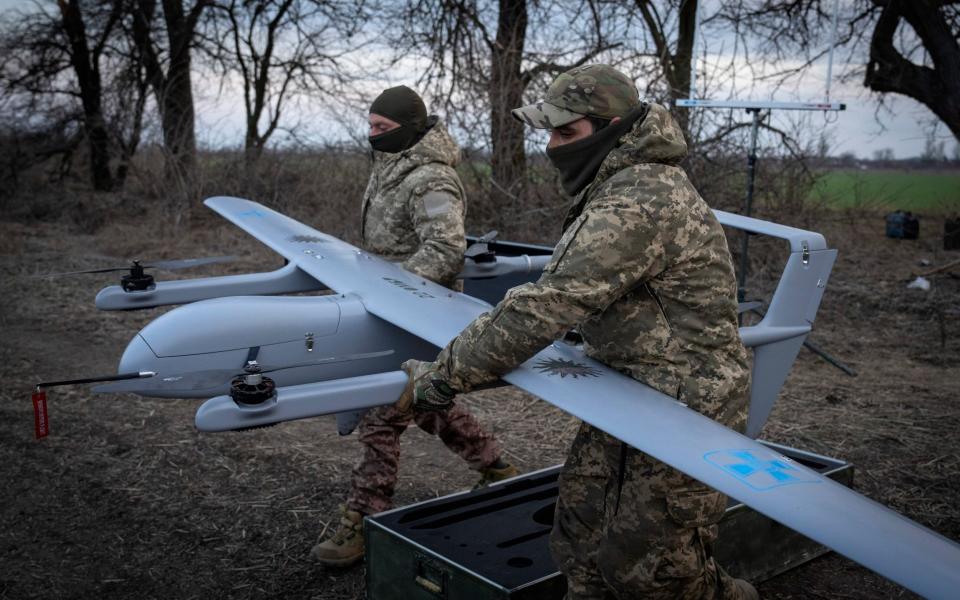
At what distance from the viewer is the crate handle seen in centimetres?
334

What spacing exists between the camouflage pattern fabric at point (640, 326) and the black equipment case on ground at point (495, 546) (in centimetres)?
38

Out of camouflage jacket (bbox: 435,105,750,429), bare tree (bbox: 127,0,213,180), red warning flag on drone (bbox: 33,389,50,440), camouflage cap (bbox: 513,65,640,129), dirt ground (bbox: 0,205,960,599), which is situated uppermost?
bare tree (bbox: 127,0,213,180)

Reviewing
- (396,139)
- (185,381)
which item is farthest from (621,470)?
(396,139)

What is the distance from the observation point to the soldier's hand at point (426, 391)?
275 centimetres

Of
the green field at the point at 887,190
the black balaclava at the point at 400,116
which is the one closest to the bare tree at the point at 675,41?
the green field at the point at 887,190

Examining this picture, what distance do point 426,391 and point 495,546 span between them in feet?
3.55

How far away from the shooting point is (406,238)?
4.56m

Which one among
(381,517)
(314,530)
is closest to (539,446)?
(314,530)

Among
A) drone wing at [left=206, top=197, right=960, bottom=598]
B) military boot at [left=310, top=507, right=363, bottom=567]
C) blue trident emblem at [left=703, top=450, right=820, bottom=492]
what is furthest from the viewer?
military boot at [left=310, top=507, right=363, bottom=567]

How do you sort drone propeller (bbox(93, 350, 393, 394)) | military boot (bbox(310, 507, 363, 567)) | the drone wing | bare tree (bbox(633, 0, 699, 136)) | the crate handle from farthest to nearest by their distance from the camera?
1. bare tree (bbox(633, 0, 699, 136))
2. military boot (bbox(310, 507, 363, 567))
3. the crate handle
4. drone propeller (bbox(93, 350, 393, 394))
5. the drone wing

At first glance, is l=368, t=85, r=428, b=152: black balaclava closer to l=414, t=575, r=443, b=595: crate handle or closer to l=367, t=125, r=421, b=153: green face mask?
l=367, t=125, r=421, b=153: green face mask

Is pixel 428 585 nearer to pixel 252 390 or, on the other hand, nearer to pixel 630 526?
pixel 630 526

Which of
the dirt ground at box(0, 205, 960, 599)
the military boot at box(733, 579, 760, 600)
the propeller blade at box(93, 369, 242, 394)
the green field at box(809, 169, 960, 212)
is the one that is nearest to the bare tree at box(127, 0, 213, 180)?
the dirt ground at box(0, 205, 960, 599)

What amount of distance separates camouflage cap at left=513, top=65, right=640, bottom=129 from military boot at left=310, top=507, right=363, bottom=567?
2301 millimetres
